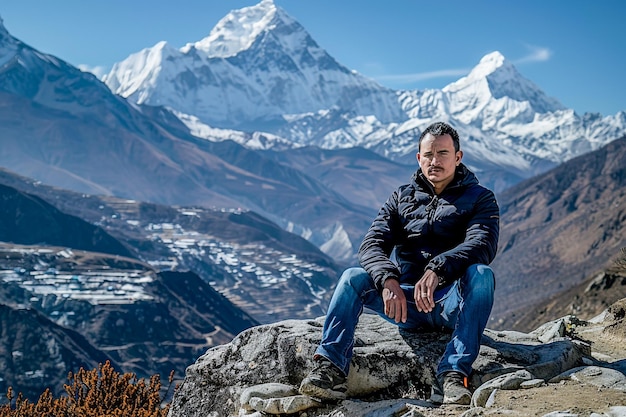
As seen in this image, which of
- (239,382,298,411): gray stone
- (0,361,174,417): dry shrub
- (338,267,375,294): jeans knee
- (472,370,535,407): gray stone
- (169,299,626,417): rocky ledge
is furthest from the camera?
(0,361,174,417): dry shrub

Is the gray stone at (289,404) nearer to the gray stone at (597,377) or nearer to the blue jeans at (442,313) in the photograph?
the blue jeans at (442,313)

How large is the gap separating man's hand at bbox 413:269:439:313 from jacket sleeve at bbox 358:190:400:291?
0.95 feet

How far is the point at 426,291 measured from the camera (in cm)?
646

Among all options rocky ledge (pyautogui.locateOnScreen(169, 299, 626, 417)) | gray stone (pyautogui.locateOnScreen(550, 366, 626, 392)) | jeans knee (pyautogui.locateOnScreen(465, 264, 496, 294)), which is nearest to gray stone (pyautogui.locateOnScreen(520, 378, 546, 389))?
rocky ledge (pyautogui.locateOnScreen(169, 299, 626, 417))

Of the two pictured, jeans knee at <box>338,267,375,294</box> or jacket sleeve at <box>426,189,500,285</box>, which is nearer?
jacket sleeve at <box>426,189,500,285</box>

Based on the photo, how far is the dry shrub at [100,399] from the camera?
9.19 m

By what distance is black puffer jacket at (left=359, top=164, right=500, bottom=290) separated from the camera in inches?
261

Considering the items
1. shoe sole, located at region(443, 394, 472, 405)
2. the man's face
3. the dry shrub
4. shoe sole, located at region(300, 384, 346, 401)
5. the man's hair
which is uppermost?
the man's hair

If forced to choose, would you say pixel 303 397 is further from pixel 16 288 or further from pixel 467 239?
pixel 16 288

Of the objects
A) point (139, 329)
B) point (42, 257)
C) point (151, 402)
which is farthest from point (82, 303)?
point (151, 402)

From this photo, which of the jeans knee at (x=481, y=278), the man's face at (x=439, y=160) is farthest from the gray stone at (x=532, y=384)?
the man's face at (x=439, y=160)

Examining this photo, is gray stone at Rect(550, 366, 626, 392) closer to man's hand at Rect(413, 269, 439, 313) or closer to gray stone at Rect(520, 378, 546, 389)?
gray stone at Rect(520, 378, 546, 389)

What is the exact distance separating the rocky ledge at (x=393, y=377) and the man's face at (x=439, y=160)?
1.50 meters

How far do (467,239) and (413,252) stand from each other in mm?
612
